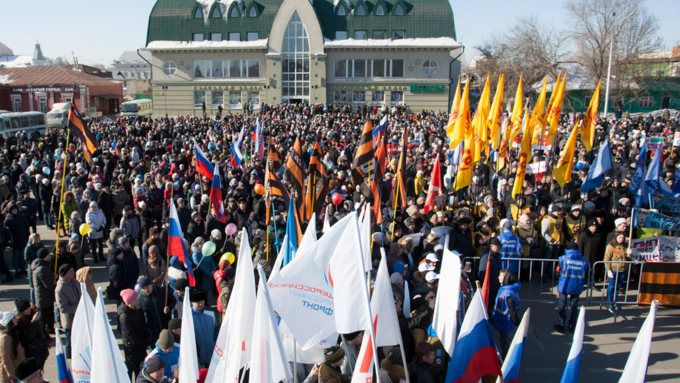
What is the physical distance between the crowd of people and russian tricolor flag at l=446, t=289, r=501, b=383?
15.5 inches

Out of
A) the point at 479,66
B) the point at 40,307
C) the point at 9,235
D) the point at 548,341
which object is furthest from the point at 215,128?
the point at 479,66

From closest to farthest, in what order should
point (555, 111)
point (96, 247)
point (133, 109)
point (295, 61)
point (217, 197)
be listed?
point (217, 197) → point (96, 247) → point (555, 111) → point (295, 61) → point (133, 109)

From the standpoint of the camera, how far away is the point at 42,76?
52781 mm

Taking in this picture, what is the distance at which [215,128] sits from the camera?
25.3 meters

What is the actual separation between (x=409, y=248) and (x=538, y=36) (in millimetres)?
36795

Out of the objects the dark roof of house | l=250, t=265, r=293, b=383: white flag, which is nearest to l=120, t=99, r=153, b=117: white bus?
the dark roof of house

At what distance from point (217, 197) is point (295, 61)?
35.9 m

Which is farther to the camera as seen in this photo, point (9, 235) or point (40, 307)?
point (9, 235)

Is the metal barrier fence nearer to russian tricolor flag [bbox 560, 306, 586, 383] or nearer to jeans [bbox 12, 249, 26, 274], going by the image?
russian tricolor flag [bbox 560, 306, 586, 383]

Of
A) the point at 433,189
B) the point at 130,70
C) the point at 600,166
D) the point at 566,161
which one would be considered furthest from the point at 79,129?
the point at 130,70

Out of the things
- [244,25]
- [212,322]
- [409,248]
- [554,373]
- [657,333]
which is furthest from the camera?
[244,25]

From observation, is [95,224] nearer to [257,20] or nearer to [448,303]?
[448,303]

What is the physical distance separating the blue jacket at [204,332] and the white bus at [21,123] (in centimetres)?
2678

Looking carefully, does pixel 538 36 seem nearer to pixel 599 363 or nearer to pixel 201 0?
pixel 201 0
